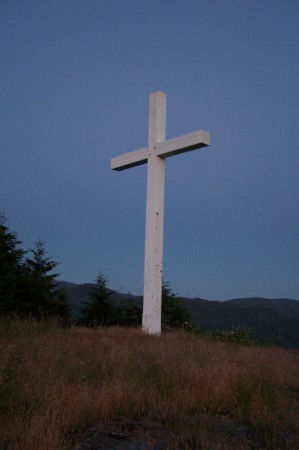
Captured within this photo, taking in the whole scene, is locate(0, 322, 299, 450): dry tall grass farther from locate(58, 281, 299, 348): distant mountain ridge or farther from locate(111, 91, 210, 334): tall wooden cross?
locate(58, 281, 299, 348): distant mountain ridge

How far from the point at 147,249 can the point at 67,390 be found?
4.65m

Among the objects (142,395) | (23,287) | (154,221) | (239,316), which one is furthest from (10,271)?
(239,316)

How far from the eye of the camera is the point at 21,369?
15.3 ft

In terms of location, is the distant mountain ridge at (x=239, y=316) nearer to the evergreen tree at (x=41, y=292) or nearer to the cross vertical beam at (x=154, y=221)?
the evergreen tree at (x=41, y=292)

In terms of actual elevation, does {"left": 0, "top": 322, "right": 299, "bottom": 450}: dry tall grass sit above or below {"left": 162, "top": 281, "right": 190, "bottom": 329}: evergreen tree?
below

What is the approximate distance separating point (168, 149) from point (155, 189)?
0.78 m

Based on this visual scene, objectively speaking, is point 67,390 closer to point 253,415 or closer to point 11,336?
point 253,415

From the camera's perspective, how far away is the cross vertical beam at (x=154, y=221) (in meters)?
8.28

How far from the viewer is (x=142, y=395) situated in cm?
395

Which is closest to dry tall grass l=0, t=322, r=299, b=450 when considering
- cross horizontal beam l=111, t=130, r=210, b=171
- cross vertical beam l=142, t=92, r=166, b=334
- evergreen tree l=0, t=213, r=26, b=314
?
cross vertical beam l=142, t=92, r=166, b=334

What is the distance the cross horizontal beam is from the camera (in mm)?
7918

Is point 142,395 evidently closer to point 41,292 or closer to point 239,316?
point 41,292

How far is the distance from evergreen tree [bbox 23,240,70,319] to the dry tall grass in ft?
32.1

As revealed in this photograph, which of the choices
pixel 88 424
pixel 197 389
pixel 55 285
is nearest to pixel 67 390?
pixel 88 424
